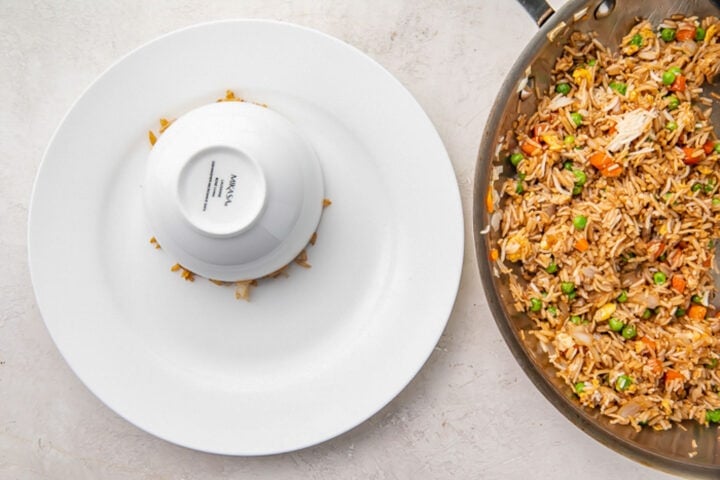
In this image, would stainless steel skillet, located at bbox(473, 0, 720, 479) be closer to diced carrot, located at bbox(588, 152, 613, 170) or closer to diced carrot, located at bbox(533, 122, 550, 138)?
diced carrot, located at bbox(533, 122, 550, 138)

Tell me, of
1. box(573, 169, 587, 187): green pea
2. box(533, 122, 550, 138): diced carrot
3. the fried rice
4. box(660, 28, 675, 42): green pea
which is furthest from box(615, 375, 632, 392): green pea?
box(660, 28, 675, 42): green pea

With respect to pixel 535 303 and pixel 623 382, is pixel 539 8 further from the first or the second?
pixel 623 382

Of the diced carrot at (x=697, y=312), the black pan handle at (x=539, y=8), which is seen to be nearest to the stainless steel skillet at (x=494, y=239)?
the black pan handle at (x=539, y=8)

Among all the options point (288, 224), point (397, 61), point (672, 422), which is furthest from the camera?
point (397, 61)

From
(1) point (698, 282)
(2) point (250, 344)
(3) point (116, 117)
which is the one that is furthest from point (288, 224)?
(1) point (698, 282)

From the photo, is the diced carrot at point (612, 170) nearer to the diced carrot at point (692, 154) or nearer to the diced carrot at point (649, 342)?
the diced carrot at point (692, 154)

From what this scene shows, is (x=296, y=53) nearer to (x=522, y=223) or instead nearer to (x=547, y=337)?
(x=522, y=223)
